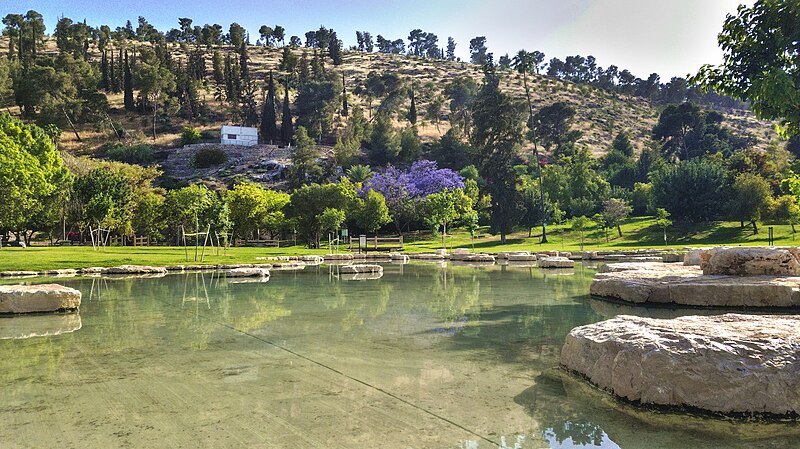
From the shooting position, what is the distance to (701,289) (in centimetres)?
1191

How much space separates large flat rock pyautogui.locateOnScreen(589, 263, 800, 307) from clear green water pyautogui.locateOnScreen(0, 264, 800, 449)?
1.29 metres

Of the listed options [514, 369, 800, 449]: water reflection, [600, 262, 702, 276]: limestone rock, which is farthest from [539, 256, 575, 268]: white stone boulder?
[514, 369, 800, 449]: water reflection

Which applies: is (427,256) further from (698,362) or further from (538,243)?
(698,362)

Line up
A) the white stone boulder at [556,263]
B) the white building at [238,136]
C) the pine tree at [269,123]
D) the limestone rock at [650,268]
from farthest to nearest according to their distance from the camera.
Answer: the pine tree at [269,123], the white building at [238,136], the white stone boulder at [556,263], the limestone rock at [650,268]

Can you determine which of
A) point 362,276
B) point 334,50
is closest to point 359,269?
point 362,276

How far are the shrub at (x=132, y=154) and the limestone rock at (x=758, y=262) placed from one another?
99.2m

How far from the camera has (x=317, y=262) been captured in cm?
3656

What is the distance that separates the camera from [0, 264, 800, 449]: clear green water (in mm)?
4461

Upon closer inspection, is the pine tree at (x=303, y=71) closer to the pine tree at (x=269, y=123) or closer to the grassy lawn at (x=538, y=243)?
the pine tree at (x=269, y=123)

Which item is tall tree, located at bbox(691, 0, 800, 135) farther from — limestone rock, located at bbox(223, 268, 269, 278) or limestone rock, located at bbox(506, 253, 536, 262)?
limestone rock, located at bbox(506, 253, 536, 262)

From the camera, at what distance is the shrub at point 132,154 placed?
9475 centimetres

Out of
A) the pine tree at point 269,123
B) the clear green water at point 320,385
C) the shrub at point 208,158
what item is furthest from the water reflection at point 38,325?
the pine tree at point 269,123

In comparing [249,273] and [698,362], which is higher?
[698,362]

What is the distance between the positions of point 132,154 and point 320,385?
102334 mm
